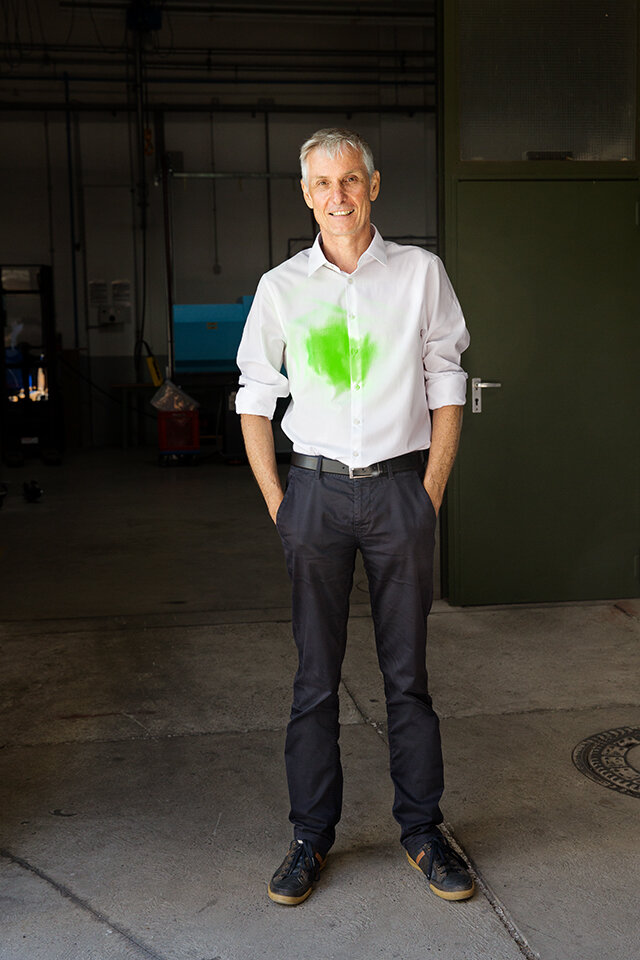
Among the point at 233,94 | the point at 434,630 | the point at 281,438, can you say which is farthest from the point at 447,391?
the point at 233,94

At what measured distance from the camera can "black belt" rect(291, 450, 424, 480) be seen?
1.98 m

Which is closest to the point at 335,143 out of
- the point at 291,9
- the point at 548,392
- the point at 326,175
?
the point at 326,175

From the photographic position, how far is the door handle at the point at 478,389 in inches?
155

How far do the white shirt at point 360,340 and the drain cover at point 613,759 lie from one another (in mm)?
1142

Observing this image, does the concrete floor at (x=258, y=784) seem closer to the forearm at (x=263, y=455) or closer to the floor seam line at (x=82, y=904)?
the floor seam line at (x=82, y=904)

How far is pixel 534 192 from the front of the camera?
391 centimetres

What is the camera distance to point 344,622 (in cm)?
Result: 209

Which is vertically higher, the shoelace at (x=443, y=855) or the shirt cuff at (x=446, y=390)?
the shirt cuff at (x=446, y=390)

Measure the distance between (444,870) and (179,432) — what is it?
7.57 m

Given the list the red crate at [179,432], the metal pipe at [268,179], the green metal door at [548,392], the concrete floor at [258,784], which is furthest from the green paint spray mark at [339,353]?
the metal pipe at [268,179]

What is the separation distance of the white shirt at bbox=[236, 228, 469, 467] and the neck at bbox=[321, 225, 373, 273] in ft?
0.07

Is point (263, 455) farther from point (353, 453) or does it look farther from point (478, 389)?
point (478, 389)

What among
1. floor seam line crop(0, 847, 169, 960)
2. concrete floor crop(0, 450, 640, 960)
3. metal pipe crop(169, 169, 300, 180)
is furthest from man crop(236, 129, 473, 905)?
metal pipe crop(169, 169, 300, 180)

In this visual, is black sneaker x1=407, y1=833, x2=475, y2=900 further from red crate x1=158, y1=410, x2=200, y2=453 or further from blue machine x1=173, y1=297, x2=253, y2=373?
blue machine x1=173, y1=297, x2=253, y2=373
